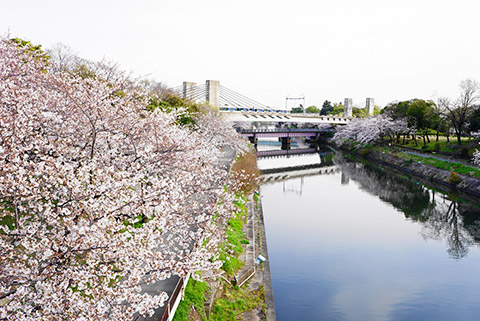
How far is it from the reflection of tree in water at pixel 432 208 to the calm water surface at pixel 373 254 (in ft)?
0.18

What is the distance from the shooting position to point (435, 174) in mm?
28297

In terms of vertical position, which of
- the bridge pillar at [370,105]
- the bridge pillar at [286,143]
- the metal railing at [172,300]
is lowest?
the metal railing at [172,300]

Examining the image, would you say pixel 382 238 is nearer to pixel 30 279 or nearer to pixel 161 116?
pixel 161 116

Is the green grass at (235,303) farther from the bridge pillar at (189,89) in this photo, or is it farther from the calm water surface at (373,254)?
the bridge pillar at (189,89)

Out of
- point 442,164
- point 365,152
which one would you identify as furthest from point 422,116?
point 442,164

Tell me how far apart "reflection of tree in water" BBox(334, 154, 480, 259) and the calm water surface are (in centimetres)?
6

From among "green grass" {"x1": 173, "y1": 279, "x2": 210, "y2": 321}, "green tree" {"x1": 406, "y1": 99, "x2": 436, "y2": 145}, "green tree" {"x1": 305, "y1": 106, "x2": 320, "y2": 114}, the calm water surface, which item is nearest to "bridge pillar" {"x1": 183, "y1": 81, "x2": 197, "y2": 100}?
the calm water surface

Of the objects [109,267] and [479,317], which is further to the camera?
[479,317]

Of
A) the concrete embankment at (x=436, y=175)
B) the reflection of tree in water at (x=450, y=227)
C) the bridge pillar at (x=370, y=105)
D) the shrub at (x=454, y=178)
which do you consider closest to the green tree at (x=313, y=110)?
the bridge pillar at (x=370, y=105)

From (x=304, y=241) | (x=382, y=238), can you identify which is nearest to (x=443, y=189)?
(x=382, y=238)

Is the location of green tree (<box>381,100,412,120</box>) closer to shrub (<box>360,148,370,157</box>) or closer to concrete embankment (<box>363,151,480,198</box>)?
shrub (<box>360,148,370,157</box>)

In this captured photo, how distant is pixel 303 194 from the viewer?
24.8 metres

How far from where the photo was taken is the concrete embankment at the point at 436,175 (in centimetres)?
2392

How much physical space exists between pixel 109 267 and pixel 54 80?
6774 millimetres
